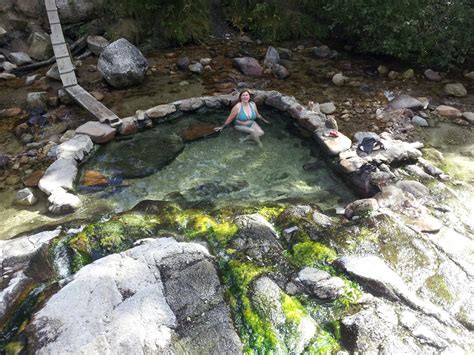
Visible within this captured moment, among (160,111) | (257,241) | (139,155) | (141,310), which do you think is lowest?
(139,155)

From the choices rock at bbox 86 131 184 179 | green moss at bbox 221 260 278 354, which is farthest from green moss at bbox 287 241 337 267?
rock at bbox 86 131 184 179

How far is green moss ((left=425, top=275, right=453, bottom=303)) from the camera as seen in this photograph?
A: 3541mm

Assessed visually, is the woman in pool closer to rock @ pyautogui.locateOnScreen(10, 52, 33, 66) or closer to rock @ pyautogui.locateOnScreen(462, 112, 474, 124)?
rock @ pyautogui.locateOnScreen(462, 112, 474, 124)

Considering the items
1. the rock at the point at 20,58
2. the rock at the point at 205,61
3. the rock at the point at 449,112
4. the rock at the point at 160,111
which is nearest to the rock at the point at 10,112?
the rock at the point at 20,58

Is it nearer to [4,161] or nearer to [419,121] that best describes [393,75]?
[419,121]

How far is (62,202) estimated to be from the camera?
4.76 metres

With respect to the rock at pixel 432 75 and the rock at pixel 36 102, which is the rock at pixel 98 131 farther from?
the rock at pixel 432 75

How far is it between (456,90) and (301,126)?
3318 mm

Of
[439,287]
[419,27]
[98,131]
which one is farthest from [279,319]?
[419,27]

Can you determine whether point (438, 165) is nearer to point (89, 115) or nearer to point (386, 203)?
point (386, 203)

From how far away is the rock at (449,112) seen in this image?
680 cm

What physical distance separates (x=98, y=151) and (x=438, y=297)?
4.97m

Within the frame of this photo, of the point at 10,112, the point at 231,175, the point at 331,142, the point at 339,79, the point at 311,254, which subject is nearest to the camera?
the point at 311,254

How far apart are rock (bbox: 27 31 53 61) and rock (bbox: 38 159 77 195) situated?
14.7 feet
